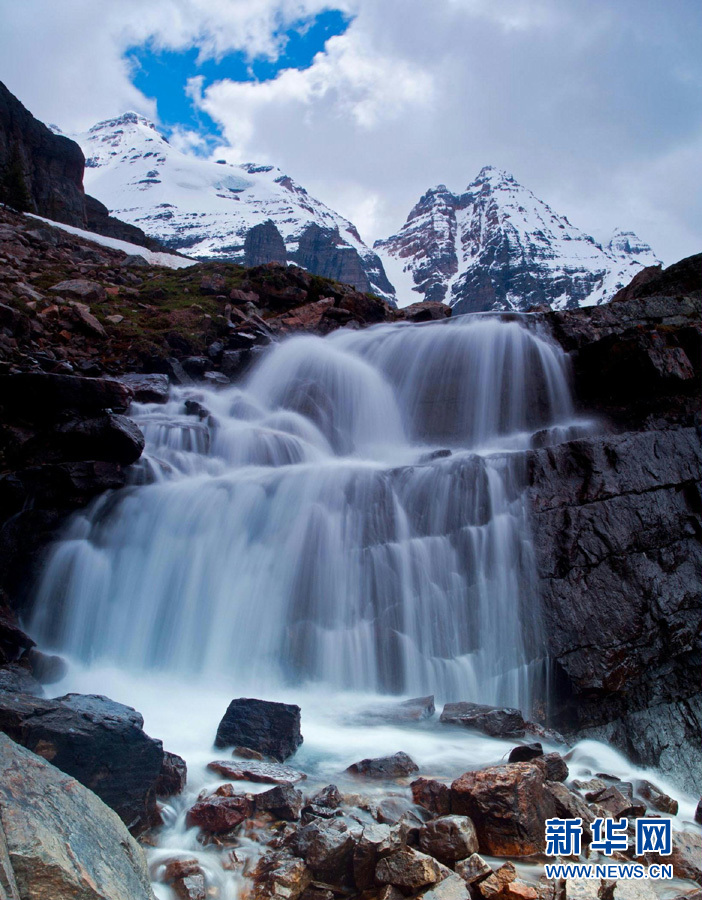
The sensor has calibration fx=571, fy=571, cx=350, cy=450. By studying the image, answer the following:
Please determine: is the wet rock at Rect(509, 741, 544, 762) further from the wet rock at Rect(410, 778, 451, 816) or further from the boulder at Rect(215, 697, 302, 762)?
the boulder at Rect(215, 697, 302, 762)

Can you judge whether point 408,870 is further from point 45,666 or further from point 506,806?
point 45,666

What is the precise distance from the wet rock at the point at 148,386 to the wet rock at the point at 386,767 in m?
11.6

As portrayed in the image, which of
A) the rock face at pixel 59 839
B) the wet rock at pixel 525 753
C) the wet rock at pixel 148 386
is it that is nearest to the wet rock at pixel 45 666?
the rock face at pixel 59 839

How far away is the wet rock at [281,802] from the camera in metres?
4.49

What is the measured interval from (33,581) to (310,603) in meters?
4.39

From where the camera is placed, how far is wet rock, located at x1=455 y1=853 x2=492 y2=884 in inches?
146

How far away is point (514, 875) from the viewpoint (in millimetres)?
3719

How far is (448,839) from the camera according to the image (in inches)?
156

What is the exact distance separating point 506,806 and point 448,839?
578 mm

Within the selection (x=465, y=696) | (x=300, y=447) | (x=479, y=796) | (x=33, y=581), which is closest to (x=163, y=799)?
(x=479, y=796)

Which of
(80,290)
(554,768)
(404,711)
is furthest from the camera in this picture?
(80,290)

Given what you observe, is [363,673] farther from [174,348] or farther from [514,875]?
[174,348]

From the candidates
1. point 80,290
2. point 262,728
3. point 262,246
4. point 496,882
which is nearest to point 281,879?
point 496,882

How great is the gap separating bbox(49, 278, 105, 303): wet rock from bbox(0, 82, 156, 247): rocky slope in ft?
63.8
